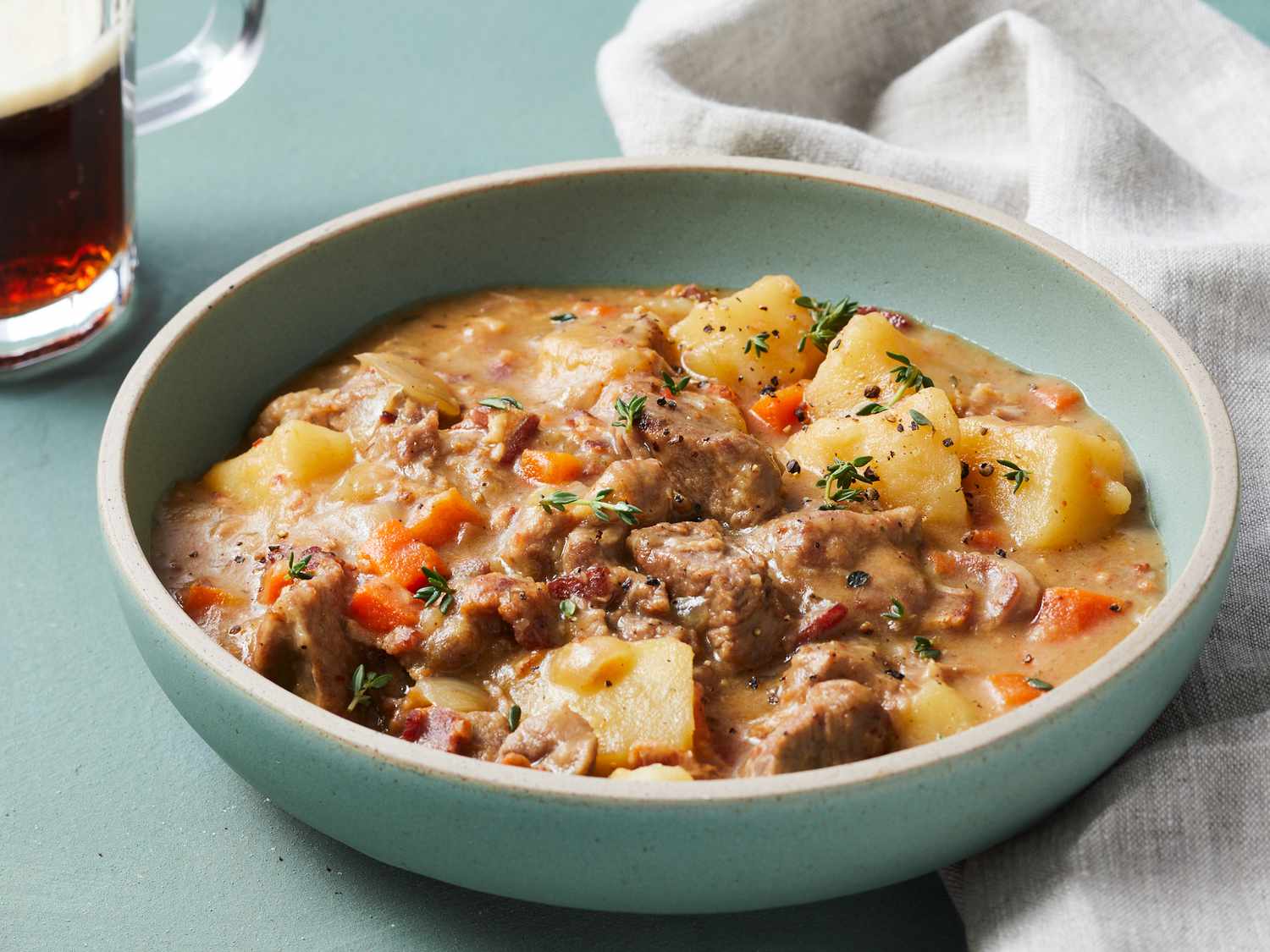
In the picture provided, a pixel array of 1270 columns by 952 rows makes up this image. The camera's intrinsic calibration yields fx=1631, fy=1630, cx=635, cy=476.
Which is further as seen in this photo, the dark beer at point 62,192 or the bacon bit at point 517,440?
the dark beer at point 62,192

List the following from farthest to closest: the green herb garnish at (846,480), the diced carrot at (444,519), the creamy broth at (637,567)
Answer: the green herb garnish at (846,480), the diced carrot at (444,519), the creamy broth at (637,567)

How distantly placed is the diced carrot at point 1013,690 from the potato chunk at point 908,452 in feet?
2.00

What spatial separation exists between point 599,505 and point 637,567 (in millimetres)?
187

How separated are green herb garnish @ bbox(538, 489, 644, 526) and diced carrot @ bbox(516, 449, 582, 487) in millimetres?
223

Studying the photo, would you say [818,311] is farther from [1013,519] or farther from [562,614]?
[562,614]

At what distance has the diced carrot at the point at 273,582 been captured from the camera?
13.6ft

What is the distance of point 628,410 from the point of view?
4.54 m

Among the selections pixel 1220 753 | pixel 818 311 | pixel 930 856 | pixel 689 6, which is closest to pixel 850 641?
pixel 930 856

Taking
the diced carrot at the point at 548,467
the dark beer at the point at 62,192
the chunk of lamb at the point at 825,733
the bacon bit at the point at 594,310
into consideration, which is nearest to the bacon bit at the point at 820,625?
the chunk of lamb at the point at 825,733

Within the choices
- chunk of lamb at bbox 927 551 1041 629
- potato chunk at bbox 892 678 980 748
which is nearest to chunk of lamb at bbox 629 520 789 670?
potato chunk at bbox 892 678 980 748

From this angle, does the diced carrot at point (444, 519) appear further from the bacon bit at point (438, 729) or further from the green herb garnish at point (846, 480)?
the green herb garnish at point (846, 480)

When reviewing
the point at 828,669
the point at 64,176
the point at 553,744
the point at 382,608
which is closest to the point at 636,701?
the point at 553,744

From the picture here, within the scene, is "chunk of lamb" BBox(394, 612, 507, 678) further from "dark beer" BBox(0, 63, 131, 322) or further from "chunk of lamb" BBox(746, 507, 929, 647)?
"dark beer" BBox(0, 63, 131, 322)

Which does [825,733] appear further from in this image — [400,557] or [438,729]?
[400,557]
